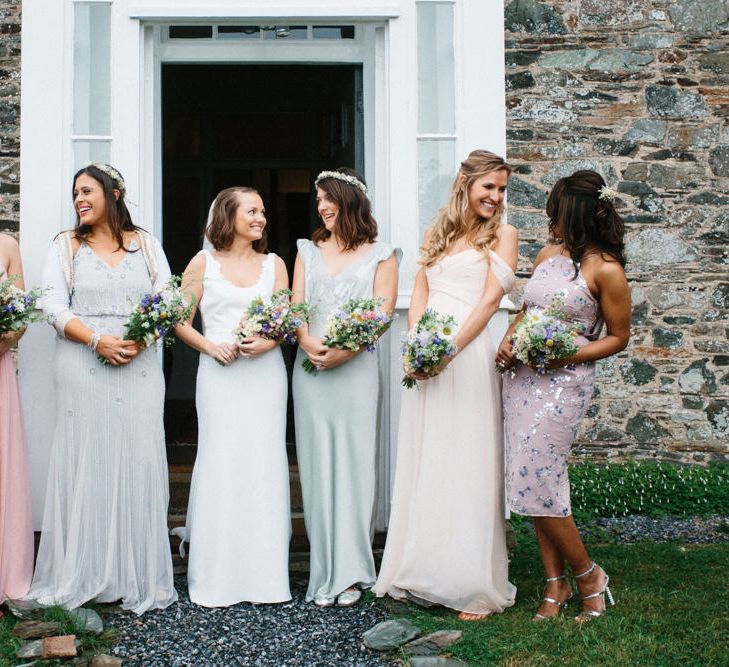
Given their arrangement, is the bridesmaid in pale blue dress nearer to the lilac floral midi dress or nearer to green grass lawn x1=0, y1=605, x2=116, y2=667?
the lilac floral midi dress

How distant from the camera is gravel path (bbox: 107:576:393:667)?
13.0 feet

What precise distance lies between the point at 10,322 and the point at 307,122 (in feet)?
23.0

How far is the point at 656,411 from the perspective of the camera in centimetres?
709

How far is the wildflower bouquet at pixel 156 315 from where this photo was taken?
4.41 m

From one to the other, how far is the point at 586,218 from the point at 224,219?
1.85 meters

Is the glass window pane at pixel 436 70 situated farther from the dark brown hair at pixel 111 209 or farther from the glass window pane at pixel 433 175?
the dark brown hair at pixel 111 209

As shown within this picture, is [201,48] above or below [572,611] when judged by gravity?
above

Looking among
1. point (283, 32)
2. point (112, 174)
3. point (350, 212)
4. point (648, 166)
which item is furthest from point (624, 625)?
point (283, 32)

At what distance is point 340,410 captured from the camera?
4.80m

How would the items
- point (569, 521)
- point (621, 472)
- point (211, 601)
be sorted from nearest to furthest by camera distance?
point (569, 521) → point (211, 601) → point (621, 472)

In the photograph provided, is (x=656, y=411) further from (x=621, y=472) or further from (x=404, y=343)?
(x=404, y=343)

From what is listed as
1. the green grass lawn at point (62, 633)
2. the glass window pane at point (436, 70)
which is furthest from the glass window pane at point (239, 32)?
the green grass lawn at point (62, 633)

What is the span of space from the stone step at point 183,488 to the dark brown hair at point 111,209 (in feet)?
6.23

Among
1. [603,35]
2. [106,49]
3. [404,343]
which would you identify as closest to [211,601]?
[404,343]
